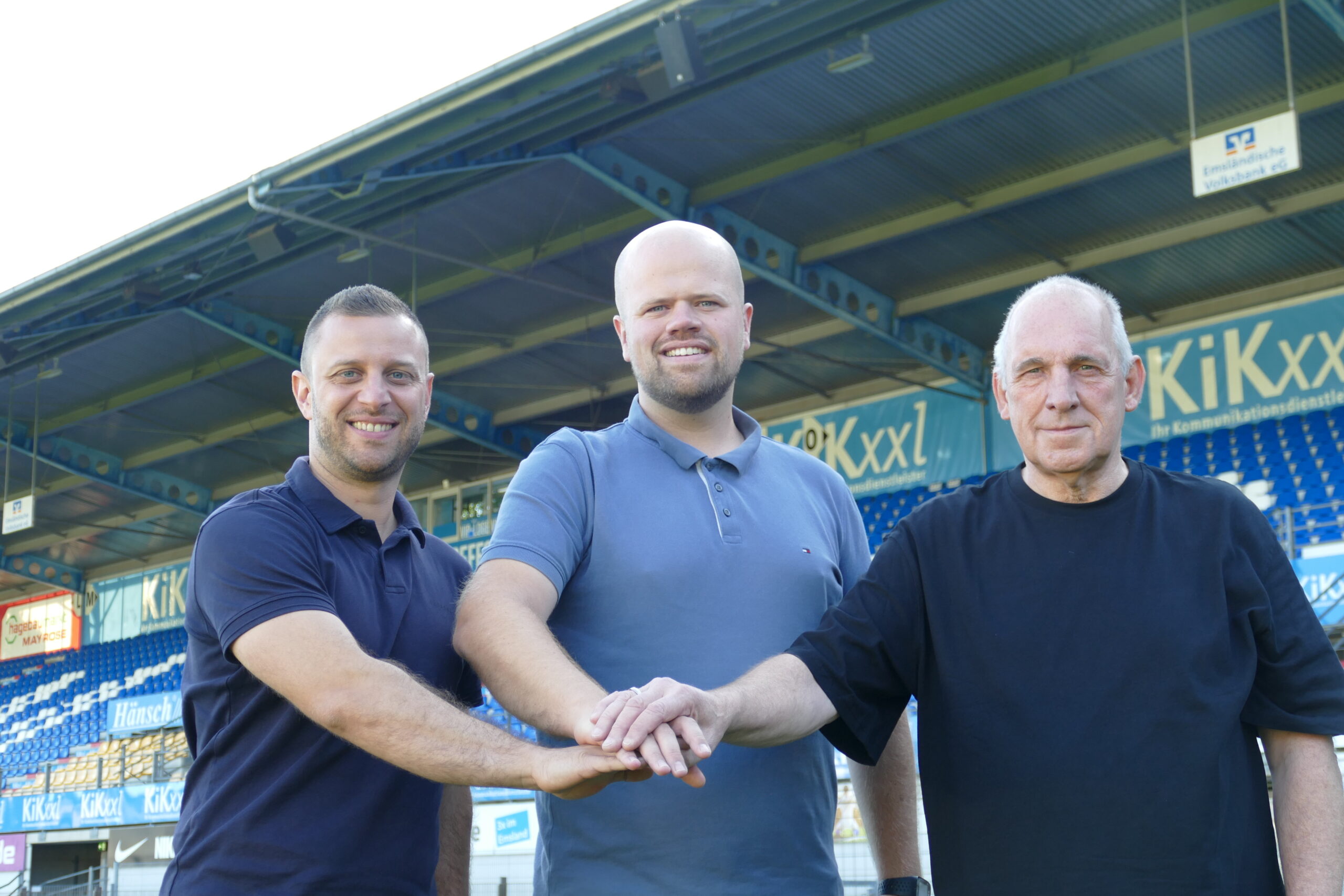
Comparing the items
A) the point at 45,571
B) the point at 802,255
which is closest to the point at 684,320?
the point at 802,255

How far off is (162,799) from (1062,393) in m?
16.3

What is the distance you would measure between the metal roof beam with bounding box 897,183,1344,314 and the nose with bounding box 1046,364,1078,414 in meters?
11.6

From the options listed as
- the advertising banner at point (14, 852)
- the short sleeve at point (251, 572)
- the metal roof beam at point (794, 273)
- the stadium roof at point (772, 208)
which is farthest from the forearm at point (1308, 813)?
the advertising banner at point (14, 852)

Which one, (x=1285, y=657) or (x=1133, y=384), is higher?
(x=1133, y=384)

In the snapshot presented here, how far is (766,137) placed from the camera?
40.8ft

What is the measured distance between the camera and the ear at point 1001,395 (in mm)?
2301

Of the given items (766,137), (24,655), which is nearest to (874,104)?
(766,137)

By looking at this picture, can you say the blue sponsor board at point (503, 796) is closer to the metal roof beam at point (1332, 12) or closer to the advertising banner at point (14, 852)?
the metal roof beam at point (1332, 12)

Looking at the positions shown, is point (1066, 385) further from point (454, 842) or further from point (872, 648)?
point (454, 842)

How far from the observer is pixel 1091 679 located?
2.08m

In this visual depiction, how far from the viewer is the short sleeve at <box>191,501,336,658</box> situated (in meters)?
2.28

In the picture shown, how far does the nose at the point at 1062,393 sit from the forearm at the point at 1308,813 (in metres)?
0.65

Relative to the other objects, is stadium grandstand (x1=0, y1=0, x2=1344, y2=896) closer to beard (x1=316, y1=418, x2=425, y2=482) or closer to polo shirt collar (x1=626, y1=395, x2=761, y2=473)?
polo shirt collar (x1=626, y1=395, x2=761, y2=473)

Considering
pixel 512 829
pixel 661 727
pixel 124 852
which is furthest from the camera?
pixel 124 852
